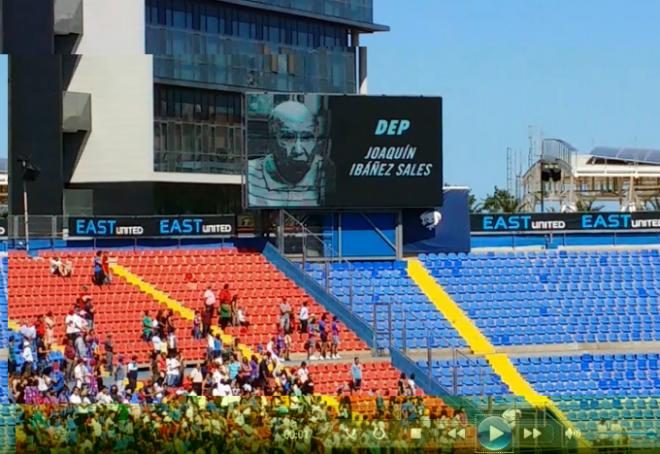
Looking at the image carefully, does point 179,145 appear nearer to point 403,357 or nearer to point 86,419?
point 403,357

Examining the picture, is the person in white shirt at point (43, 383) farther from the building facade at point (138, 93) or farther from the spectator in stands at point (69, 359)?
the building facade at point (138, 93)

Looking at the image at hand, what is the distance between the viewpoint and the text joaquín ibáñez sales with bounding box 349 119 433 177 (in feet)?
133

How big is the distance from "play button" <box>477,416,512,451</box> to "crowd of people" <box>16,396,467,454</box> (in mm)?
307

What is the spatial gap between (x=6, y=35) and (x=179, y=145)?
7019mm

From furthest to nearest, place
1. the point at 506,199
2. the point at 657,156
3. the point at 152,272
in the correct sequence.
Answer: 1. the point at 506,199
2. the point at 657,156
3. the point at 152,272

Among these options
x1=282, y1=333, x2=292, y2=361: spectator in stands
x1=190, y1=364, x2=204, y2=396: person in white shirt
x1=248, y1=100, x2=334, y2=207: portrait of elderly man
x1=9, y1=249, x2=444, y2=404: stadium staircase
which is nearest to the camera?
x1=190, y1=364, x2=204, y2=396: person in white shirt

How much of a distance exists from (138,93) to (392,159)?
1101 centimetres

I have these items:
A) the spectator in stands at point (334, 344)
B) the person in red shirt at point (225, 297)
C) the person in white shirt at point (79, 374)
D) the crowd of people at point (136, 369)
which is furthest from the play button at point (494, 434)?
the person in red shirt at point (225, 297)

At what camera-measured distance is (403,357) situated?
35219 mm

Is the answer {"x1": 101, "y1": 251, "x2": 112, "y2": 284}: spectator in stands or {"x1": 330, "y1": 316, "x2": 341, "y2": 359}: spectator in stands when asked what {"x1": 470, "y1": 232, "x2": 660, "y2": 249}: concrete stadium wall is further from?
{"x1": 101, "y1": 251, "x2": 112, "y2": 284}: spectator in stands

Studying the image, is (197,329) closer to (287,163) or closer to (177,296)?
(177,296)

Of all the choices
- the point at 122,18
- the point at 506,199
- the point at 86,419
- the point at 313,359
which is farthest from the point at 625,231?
the point at 506,199

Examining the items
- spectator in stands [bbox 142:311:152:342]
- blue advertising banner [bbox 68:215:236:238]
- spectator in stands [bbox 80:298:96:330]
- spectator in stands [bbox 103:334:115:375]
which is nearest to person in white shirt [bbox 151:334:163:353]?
spectator in stands [bbox 142:311:152:342]

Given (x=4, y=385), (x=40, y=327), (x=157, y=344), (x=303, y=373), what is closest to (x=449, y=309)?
(x=303, y=373)
